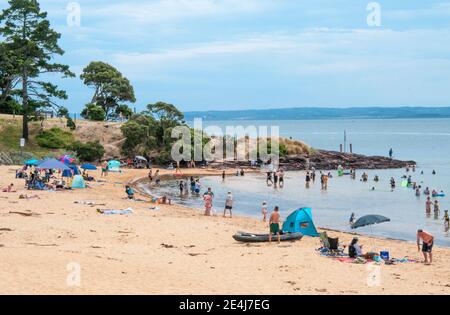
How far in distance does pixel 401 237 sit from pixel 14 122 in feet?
146

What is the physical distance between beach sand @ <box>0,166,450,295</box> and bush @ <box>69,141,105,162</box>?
30669 millimetres

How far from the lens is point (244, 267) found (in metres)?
17.7

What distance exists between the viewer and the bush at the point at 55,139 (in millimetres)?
57656

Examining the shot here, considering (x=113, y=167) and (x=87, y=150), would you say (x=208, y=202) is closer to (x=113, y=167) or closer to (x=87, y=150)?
(x=113, y=167)

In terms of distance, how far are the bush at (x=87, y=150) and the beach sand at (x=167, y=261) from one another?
30.7 meters

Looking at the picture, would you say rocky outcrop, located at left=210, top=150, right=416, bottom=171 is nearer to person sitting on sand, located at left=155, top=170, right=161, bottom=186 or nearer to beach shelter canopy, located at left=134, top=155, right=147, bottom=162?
beach shelter canopy, located at left=134, top=155, right=147, bottom=162

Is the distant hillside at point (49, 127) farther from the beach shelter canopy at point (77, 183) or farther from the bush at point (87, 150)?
the beach shelter canopy at point (77, 183)

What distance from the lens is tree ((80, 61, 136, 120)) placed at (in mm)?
78000

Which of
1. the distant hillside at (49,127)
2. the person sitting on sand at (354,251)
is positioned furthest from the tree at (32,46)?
the person sitting on sand at (354,251)

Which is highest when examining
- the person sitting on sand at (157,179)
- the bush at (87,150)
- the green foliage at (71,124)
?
the green foliage at (71,124)

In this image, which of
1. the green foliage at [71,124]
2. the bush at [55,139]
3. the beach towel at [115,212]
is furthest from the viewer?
the green foliage at [71,124]

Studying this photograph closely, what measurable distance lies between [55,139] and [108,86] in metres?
20.8

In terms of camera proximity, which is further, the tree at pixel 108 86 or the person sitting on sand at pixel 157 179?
the tree at pixel 108 86

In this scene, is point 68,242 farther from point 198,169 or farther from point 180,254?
point 198,169
